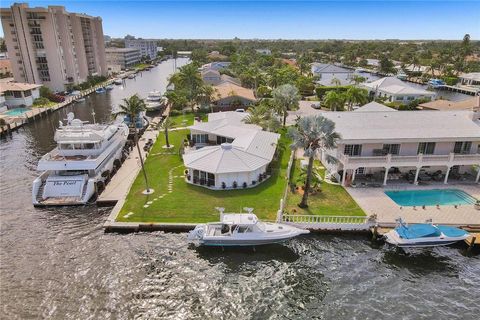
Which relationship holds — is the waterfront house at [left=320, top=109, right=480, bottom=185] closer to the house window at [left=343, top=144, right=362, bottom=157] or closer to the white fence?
the house window at [left=343, top=144, right=362, bottom=157]

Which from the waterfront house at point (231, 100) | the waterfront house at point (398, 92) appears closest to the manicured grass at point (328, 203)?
the waterfront house at point (231, 100)

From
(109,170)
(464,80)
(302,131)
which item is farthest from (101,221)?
(464,80)

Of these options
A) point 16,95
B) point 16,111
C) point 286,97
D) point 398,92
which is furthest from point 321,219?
point 16,95

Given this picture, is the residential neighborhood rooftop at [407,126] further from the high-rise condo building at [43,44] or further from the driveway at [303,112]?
the high-rise condo building at [43,44]

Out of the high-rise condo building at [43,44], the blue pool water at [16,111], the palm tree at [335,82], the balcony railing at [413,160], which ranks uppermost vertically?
the high-rise condo building at [43,44]

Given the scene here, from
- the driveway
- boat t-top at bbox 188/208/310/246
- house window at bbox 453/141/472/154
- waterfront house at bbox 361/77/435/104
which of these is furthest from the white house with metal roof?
waterfront house at bbox 361/77/435/104
